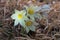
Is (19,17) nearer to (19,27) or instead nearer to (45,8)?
(19,27)

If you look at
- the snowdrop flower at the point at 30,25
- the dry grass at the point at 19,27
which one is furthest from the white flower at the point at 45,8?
the snowdrop flower at the point at 30,25

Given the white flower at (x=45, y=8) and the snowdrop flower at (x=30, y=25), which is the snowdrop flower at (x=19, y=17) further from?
the white flower at (x=45, y=8)

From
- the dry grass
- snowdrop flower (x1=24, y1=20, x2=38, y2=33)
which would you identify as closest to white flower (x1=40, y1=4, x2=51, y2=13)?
the dry grass

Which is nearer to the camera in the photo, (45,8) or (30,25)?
(30,25)

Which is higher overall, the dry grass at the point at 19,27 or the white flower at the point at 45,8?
the white flower at the point at 45,8

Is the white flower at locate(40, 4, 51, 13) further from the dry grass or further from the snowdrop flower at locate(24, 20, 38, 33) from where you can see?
the snowdrop flower at locate(24, 20, 38, 33)

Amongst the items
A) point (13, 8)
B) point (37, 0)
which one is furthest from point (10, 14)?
point (37, 0)

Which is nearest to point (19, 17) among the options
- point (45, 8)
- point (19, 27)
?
point (19, 27)

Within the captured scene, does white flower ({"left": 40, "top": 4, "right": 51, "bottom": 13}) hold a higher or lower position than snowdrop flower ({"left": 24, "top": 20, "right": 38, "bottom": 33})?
higher

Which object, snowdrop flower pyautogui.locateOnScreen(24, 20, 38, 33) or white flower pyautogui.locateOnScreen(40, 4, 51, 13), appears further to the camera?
white flower pyautogui.locateOnScreen(40, 4, 51, 13)

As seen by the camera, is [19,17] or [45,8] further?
[45,8]

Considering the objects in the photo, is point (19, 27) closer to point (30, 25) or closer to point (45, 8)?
point (30, 25)
